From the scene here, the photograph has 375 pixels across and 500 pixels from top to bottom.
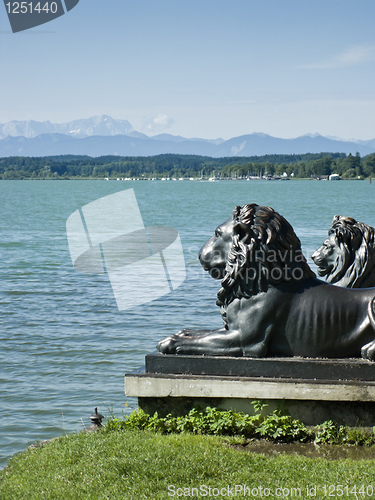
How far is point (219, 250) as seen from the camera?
21.0 ft

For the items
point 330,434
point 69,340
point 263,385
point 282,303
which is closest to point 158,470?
point 263,385

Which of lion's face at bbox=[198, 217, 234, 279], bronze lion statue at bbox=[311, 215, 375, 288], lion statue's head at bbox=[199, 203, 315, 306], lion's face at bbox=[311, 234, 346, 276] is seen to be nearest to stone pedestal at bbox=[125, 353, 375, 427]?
lion statue's head at bbox=[199, 203, 315, 306]

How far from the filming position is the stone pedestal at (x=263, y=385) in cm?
584

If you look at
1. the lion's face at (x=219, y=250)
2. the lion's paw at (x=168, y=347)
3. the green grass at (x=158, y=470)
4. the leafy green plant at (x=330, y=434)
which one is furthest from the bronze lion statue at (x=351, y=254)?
the green grass at (x=158, y=470)

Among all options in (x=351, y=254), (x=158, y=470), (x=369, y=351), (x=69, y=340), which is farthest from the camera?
(x=69, y=340)

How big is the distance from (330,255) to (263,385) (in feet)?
5.53

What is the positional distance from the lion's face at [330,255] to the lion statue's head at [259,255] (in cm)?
89

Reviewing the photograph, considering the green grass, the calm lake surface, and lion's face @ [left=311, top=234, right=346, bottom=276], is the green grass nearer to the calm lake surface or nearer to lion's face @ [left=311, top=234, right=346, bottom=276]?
the calm lake surface

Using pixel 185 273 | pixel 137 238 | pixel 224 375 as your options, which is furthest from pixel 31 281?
pixel 224 375

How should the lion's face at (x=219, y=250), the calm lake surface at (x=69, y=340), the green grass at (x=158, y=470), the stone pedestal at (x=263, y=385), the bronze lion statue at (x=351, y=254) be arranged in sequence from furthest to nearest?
the calm lake surface at (x=69, y=340) < the bronze lion statue at (x=351, y=254) < the lion's face at (x=219, y=250) < the stone pedestal at (x=263, y=385) < the green grass at (x=158, y=470)

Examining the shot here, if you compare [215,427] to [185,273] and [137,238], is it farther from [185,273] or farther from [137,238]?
[137,238]

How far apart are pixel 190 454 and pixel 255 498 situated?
852mm

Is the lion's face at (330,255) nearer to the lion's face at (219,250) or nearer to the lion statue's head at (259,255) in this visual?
the lion statue's head at (259,255)

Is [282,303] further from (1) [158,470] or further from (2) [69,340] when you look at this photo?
(2) [69,340]
